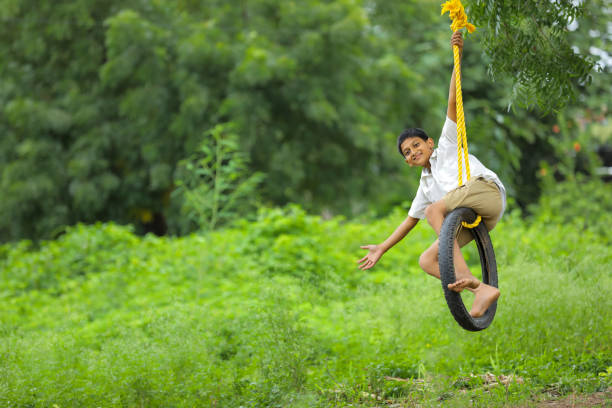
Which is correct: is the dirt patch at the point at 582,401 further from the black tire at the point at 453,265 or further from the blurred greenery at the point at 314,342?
the black tire at the point at 453,265

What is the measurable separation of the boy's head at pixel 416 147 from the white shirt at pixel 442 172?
0.05 m

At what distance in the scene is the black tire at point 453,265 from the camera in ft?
11.4

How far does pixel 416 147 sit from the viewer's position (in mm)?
4160

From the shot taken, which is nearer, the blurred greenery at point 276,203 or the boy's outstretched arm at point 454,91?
the boy's outstretched arm at point 454,91

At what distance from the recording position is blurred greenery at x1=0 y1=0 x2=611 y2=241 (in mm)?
11383

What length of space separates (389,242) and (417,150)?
617mm

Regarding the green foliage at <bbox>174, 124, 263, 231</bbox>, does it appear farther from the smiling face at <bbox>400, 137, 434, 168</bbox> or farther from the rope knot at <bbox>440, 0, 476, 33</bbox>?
the rope knot at <bbox>440, 0, 476, 33</bbox>

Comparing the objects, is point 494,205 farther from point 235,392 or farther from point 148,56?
point 148,56

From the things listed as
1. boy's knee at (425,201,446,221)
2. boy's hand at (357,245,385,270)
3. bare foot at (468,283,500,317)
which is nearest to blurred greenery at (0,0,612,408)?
bare foot at (468,283,500,317)

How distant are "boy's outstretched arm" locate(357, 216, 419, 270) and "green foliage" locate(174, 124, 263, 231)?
3.85 metres

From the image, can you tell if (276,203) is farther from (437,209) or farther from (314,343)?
(437,209)

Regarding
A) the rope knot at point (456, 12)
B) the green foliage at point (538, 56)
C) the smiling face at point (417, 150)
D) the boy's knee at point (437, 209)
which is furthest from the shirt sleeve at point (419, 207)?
the rope knot at point (456, 12)

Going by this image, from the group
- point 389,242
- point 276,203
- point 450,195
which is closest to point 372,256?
point 389,242

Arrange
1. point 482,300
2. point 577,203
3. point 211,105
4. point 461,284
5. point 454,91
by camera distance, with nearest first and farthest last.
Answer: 1. point 461,284
2. point 482,300
3. point 454,91
4. point 577,203
5. point 211,105
